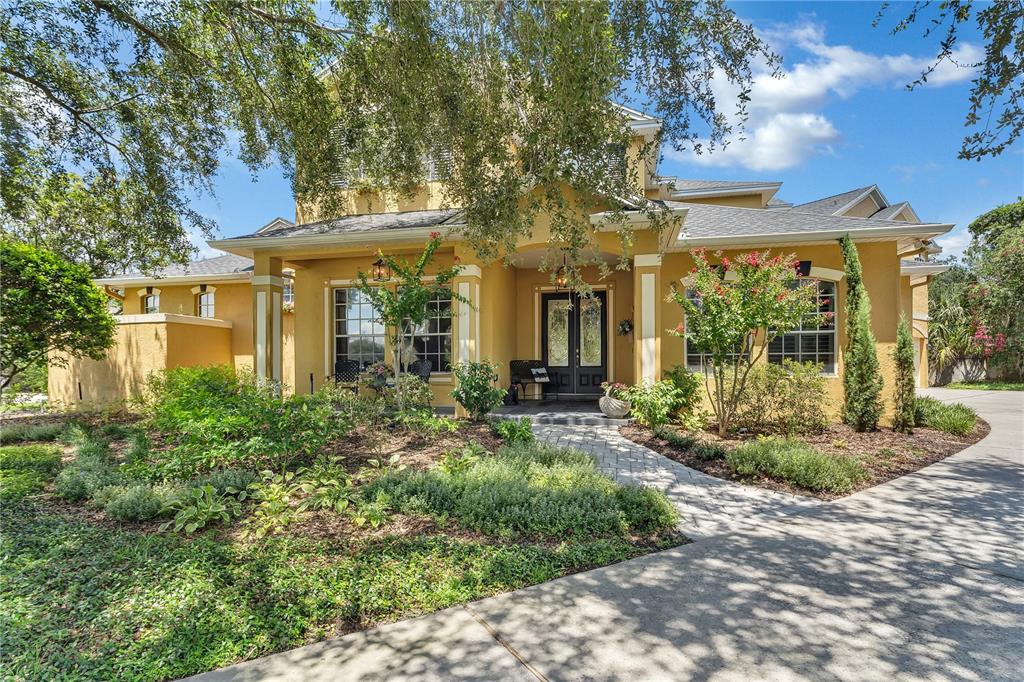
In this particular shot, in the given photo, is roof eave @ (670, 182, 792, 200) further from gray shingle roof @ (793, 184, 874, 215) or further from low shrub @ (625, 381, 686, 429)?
low shrub @ (625, 381, 686, 429)

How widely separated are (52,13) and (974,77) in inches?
371

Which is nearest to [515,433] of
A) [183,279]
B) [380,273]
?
[380,273]

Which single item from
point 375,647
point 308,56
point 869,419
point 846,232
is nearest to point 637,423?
point 869,419

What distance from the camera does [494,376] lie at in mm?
8008

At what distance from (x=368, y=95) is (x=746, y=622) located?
6357 millimetres

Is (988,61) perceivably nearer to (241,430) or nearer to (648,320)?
(648,320)

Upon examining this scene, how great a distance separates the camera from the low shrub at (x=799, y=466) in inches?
210

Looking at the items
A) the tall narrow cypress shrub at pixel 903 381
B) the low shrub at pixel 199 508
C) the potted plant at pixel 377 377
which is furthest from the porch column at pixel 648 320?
the low shrub at pixel 199 508

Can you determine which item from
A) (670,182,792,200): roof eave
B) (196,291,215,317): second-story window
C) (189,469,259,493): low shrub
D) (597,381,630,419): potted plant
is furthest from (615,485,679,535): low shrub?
(196,291,215,317): second-story window

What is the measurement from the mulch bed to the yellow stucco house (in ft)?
4.22

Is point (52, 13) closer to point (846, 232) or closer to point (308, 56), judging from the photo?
point (308, 56)

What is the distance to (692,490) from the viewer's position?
5359 millimetres

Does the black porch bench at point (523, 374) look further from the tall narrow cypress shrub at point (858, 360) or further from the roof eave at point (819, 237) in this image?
the tall narrow cypress shrub at point (858, 360)

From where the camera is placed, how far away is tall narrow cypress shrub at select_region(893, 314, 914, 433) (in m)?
8.29
